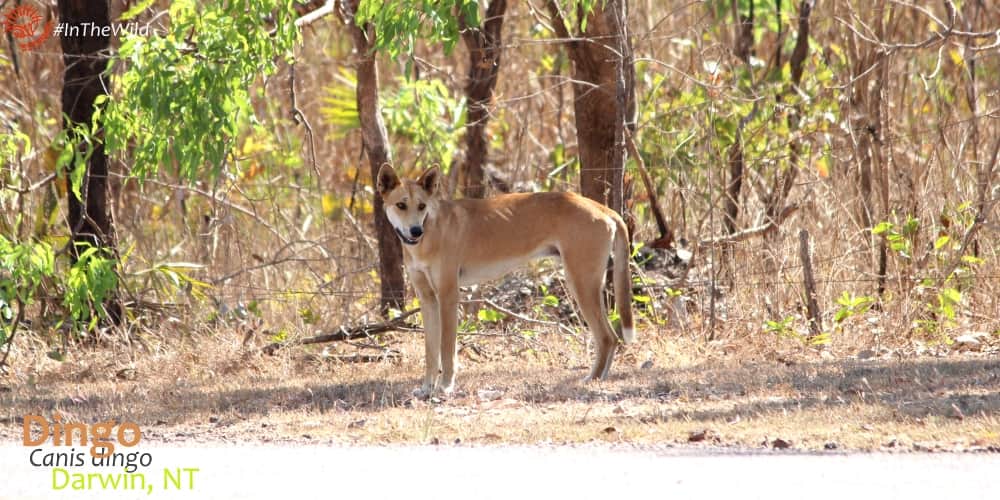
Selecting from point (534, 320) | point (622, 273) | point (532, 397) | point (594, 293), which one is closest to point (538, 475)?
point (532, 397)

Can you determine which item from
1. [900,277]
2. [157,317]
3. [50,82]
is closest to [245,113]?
[157,317]

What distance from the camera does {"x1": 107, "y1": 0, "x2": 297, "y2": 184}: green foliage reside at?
922 centimetres

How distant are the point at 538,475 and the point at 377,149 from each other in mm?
6010

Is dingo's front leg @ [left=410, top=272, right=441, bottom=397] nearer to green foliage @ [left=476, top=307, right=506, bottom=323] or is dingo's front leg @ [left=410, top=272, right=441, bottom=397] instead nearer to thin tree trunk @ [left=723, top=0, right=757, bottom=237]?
green foliage @ [left=476, top=307, right=506, bottom=323]

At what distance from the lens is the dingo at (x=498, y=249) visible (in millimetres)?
8898

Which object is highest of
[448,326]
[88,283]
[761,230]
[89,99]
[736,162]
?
[89,99]

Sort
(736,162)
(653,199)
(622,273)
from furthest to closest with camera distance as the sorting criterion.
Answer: (736,162) → (653,199) → (622,273)

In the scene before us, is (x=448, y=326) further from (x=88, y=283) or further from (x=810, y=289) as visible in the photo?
(x=810, y=289)

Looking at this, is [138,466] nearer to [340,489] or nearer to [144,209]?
[340,489]

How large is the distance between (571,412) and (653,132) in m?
5.65

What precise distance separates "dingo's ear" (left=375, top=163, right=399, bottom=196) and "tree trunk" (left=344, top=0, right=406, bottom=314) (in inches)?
100

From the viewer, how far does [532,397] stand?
332 inches

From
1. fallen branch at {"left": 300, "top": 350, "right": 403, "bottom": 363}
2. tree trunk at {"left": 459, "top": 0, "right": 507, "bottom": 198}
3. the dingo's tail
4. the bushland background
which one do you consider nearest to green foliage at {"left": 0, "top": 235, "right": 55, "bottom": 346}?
the bushland background

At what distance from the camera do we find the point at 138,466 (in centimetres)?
644
